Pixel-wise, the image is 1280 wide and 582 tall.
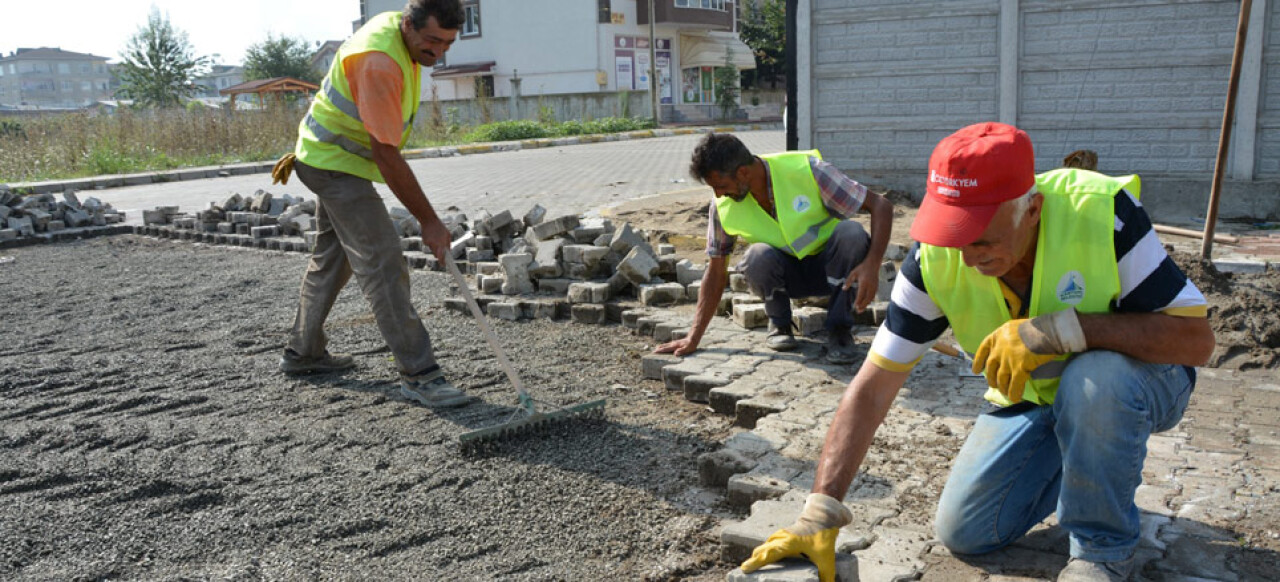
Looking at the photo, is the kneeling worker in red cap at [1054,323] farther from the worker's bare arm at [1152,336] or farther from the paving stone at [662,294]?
the paving stone at [662,294]

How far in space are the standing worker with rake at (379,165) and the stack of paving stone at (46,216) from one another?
746cm

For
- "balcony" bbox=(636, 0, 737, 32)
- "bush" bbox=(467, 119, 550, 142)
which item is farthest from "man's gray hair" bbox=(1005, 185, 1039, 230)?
"balcony" bbox=(636, 0, 737, 32)

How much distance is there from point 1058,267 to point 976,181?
35cm

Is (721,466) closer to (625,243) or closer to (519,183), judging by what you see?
(625,243)

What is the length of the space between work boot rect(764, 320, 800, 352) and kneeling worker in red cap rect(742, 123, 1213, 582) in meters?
2.25

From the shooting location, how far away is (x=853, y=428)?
245 cm

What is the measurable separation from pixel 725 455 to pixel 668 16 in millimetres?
37064

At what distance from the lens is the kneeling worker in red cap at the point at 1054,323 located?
2.21 meters

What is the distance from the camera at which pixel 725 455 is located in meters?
3.45

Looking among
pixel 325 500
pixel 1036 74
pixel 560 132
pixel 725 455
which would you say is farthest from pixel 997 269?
pixel 560 132

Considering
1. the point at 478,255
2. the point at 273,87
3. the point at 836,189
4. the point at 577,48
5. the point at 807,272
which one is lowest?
the point at 478,255

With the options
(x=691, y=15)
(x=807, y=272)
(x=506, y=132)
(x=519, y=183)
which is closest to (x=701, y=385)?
(x=807, y=272)

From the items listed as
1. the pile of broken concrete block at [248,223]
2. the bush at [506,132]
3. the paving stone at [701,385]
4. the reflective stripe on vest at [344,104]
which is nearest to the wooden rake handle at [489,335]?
the reflective stripe on vest at [344,104]

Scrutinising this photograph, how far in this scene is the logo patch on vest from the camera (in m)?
2.29
